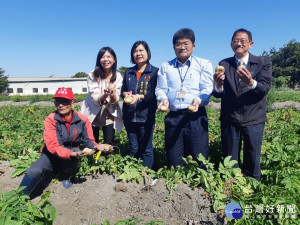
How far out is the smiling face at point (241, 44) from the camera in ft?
8.77

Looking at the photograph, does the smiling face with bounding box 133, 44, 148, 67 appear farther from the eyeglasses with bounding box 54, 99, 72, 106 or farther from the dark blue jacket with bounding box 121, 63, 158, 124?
the eyeglasses with bounding box 54, 99, 72, 106

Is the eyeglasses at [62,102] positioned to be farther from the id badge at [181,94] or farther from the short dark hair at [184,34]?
the short dark hair at [184,34]

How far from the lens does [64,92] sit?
293cm

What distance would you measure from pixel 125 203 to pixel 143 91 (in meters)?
1.38

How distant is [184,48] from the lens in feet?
9.24

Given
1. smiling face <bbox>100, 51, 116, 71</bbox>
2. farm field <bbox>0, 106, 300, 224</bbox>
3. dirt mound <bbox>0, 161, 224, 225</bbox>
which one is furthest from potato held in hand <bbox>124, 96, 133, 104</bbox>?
dirt mound <bbox>0, 161, 224, 225</bbox>

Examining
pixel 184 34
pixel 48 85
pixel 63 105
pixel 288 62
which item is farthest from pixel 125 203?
pixel 288 62

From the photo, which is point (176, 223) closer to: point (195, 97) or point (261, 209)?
point (261, 209)

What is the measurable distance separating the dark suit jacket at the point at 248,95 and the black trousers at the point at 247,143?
92mm

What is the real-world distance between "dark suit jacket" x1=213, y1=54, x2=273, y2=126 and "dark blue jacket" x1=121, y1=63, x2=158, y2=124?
83cm

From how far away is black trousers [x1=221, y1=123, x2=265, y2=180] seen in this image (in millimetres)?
2783

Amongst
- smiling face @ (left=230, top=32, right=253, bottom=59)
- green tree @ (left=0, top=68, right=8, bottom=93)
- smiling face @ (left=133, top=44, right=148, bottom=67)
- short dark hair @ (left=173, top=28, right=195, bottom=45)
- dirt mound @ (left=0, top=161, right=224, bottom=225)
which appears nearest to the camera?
dirt mound @ (left=0, top=161, right=224, bottom=225)

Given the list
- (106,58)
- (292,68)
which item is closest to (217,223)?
(106,58)

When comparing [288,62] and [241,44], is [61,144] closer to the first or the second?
[241,44]
